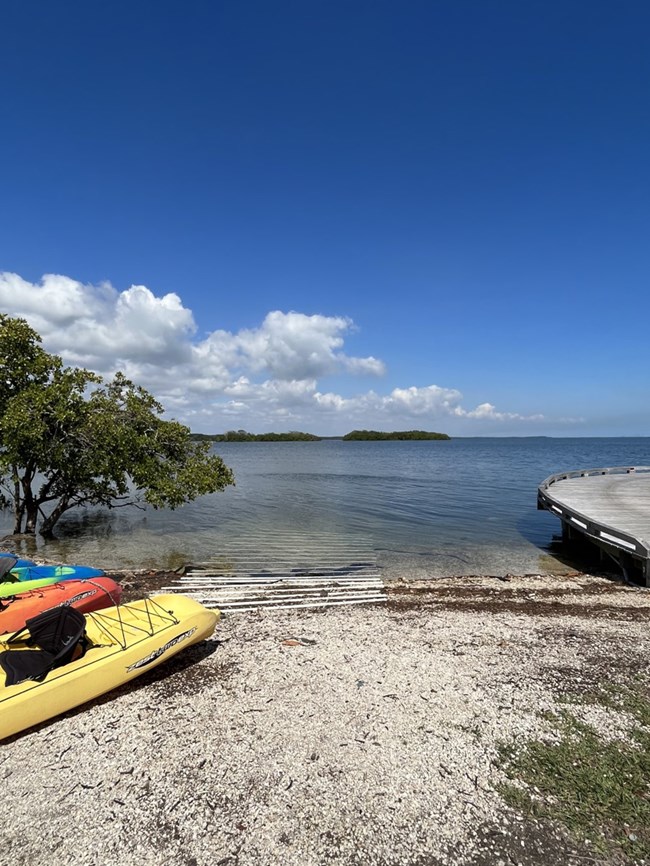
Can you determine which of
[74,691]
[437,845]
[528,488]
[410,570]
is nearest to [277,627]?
[74,691]

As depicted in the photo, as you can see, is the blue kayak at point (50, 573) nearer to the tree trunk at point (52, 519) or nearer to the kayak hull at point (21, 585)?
the kayak hull at point (21, 585)

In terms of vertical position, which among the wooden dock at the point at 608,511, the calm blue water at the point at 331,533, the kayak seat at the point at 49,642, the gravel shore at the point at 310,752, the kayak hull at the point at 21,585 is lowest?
the calm blue water at the point at 331,533

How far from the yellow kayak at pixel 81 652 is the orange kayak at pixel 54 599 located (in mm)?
1066

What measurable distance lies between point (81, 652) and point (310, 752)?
3.42m

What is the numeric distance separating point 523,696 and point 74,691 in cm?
586

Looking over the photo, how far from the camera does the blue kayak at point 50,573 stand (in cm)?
1016

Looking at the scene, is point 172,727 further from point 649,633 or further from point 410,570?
point 410,570

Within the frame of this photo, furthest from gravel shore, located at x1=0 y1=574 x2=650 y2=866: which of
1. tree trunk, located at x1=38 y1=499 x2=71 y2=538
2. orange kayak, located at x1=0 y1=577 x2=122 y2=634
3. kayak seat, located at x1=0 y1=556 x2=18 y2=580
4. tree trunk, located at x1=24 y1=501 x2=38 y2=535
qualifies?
tree trunk, located at x1=24 y1=501 x2=38 y2=535

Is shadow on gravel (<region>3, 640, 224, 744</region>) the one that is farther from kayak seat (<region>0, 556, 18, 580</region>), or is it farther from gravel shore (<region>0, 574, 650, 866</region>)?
kayak seat (<region>0, 556, 18, 580</region>)

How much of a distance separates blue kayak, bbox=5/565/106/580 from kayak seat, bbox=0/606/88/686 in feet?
13.6

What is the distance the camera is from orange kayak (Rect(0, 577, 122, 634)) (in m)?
7.76

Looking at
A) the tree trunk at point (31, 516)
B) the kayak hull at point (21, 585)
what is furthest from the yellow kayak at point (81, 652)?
the tree trunk at point (31, 516)

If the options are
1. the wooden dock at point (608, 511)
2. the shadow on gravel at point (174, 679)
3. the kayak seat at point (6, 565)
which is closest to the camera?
the shadow on gravel at point (174, 679)

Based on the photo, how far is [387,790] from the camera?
14.9ft
